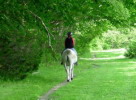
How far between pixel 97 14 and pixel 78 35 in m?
14.2

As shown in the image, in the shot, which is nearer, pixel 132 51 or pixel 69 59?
pixel 69 59

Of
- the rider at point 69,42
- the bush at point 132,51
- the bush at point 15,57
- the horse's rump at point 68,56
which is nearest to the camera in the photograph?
the rider at point 69,42

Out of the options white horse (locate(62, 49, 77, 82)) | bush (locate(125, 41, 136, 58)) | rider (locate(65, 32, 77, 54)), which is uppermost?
rider (locate(65, 32, 77, 54))

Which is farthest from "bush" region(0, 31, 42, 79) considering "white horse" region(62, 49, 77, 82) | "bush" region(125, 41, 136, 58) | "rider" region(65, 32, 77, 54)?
"bush" region(125, 41, 136, 58)

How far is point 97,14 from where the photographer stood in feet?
43.5

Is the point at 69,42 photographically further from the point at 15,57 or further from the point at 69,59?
the point at 15,57

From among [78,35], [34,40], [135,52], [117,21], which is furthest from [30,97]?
[135,52]

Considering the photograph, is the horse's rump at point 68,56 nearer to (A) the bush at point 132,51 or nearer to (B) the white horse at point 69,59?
(B) the white horse at point 69,59

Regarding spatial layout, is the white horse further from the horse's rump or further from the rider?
the rider

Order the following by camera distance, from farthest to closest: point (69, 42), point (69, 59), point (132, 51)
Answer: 1. point (132, 51)
2. point (69, 59)
3. point (69, 42)

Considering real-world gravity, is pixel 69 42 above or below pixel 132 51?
above

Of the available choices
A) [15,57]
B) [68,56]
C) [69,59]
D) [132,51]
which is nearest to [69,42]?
[68,56]

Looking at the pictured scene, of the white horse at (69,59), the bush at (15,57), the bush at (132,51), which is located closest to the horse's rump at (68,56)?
the white horse at (69,59)

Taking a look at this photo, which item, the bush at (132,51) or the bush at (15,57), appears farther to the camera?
the bush at (132,51)
